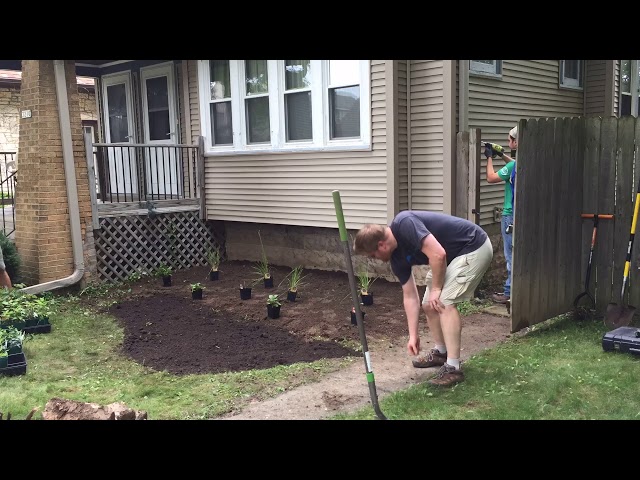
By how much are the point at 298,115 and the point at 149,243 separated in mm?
3411

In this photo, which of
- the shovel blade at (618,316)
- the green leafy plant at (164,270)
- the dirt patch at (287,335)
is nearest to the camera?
the dirt patch at (287,335)

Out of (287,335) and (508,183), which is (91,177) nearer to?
(287,335)

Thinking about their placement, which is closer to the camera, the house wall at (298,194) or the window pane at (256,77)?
the house wall at (298,194)

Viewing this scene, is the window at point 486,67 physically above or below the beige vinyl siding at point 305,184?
above

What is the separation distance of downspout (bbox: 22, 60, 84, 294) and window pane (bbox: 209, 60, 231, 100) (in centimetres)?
267

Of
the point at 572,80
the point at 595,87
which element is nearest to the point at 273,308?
the point at 572,80

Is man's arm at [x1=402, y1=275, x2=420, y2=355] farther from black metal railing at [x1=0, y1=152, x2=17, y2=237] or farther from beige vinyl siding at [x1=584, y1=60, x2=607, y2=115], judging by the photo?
beige vinyl siding at [x1=584, y1=60, x2=607, y2=115]

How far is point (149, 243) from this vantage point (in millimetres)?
10031

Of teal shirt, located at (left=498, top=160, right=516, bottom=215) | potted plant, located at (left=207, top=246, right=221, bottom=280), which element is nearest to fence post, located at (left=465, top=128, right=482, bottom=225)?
teal shirt, located at (left=498, top=160, right=516, bottom=215)

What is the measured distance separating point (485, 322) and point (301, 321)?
80.0 inches

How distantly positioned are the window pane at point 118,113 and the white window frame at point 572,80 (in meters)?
8.73

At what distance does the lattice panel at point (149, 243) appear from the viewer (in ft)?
30.3

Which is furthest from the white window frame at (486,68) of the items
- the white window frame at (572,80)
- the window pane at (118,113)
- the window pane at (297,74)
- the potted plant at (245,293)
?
the window pane at (118,113)

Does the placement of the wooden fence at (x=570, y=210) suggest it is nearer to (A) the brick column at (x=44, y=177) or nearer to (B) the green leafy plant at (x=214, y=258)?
(B) the green leafy plant at (x=214, y=258)
